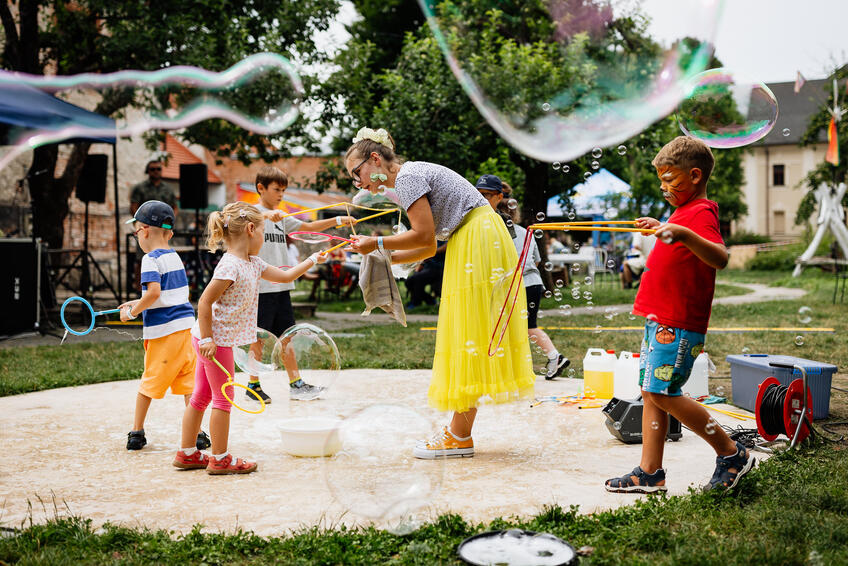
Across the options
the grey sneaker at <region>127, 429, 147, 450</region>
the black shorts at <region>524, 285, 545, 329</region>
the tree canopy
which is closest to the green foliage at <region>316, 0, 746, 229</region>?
the tree canopy

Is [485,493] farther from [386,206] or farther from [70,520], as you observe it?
[386,206]

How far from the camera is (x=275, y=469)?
3627mm

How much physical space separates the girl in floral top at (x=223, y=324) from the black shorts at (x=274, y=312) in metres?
1.28

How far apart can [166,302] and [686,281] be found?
9.03ft

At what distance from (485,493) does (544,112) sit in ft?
23.7

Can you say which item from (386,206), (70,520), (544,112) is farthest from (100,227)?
(70,520)

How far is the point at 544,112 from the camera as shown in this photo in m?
9.56

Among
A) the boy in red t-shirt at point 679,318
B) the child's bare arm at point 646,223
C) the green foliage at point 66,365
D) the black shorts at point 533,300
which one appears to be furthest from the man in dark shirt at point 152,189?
the child's bare arm at point 646,223

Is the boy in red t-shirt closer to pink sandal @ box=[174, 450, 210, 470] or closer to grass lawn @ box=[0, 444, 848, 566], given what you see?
grass lawn @ box=[0, 444, 848, 566]

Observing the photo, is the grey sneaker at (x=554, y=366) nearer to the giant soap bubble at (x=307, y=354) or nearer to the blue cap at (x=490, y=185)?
the blue cap at (x=490, y=185)

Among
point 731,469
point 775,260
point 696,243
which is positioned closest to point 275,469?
point 731,469

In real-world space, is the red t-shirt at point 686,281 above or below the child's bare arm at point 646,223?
below

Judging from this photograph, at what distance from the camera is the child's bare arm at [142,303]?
3.78 meters

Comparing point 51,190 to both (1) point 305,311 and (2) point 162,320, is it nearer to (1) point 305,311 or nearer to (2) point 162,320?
(1) point 305,311
